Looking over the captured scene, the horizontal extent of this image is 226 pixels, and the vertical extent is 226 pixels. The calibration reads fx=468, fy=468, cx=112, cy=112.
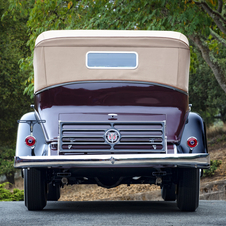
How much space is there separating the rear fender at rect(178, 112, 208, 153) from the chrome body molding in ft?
1.01

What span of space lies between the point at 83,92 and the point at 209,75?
1625 cm

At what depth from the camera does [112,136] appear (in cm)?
633

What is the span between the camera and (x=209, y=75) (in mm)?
22156

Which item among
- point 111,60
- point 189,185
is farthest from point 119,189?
point 111,60

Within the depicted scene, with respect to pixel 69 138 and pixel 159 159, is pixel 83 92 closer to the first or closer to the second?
pixel 69 138

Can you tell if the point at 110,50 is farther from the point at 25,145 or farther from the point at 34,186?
the point at 34,186

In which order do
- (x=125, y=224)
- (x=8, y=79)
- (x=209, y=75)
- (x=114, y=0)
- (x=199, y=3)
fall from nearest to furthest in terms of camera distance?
(x=125, y=224), (x=199, y=3), (x=114, y=0), (x=8, y=79), (x=209, y=75)

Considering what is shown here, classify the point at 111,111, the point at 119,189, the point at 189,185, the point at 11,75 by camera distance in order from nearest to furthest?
the point at 111,111 < the point at 189,185 < the point at 119,189 < the point at 11,75

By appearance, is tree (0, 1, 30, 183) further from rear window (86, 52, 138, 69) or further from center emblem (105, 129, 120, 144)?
center emblem (105, 129, 120, 144)

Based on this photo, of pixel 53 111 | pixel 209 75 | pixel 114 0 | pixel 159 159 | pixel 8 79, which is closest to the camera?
pixel 159 159

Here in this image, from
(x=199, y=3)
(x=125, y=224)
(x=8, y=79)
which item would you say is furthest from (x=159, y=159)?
(x=8, y=79)

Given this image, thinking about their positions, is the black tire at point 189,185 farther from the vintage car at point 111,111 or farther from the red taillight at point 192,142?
the red taillight at point 192,142

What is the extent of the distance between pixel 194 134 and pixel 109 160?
1344mm

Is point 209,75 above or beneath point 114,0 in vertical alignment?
beneath
